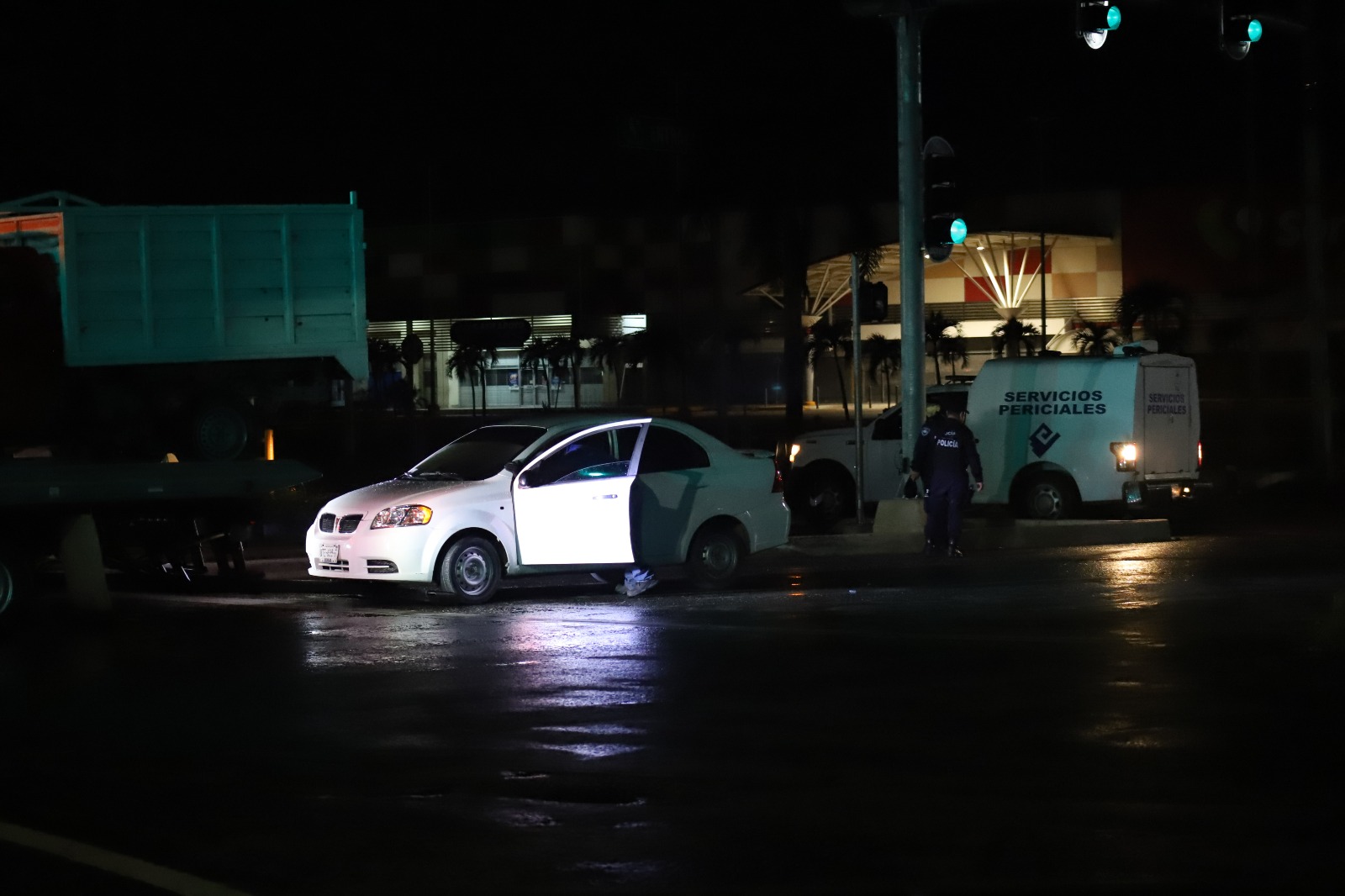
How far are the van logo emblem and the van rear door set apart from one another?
1051mm

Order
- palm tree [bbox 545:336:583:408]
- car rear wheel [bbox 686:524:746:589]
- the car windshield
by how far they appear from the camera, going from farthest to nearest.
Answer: palm tree [bbox 545:336:583:408]
car rear wheel [bbox 686:524:746:589]
the car windshield

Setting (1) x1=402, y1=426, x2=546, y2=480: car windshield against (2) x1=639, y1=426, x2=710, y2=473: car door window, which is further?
(2) x1=639, y1=426, x2=710, y2=473: car door window

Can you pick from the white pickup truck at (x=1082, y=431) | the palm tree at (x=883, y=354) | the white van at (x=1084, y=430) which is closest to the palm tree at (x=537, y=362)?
the palm tree at (x=883, y=354)

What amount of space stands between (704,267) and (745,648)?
6184 cm

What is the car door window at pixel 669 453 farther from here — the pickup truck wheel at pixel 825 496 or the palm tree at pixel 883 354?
the palm tree at pixel 883 354

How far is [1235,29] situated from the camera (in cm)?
1673

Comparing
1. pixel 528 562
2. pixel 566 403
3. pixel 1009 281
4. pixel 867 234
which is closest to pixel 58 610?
pixel 528 562

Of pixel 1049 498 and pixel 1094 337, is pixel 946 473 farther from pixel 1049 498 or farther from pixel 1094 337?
pixel 1094 337

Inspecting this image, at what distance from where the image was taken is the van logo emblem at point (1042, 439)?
2056 cm

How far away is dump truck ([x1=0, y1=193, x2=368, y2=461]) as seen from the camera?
1744 cm

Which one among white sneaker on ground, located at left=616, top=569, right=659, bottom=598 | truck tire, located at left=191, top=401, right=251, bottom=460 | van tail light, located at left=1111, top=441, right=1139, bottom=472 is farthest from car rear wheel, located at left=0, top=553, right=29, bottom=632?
van tail light, located at left=1111, top=441, right=1139, bottom=472

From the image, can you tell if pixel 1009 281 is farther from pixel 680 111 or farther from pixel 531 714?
pixel 531 714

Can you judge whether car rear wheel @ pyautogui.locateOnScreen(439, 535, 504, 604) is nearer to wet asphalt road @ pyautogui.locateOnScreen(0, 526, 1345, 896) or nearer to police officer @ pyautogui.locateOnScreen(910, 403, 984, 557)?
wet asphalt road @ pyautogui.locateOnScreen(0, 526, 1345, 896)

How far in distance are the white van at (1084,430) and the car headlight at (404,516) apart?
9010mm
